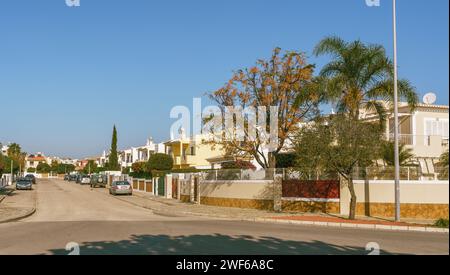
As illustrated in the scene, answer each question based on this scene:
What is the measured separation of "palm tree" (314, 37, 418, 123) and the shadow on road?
41.6 ft

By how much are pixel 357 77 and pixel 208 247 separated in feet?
50.5

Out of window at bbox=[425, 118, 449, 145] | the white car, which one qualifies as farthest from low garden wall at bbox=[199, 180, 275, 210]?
the white car

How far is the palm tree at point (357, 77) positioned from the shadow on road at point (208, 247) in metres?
12.7

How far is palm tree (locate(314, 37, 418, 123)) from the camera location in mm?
25359

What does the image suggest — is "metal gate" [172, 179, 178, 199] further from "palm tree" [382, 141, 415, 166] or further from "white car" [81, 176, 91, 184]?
"white car" [81, 176, 91, 184]

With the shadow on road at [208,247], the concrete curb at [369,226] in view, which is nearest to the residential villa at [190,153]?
the concrete curb at [369,226]

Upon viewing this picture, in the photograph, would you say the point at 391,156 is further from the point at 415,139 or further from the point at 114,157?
the point at 114,157

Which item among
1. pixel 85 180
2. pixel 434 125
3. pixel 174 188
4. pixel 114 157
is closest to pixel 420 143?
pixel 434 125

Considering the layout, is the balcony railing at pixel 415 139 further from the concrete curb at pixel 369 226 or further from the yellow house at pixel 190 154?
the yellow house at pixel 190 154

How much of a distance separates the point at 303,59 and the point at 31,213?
1648cm

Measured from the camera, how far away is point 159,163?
62.8 meters

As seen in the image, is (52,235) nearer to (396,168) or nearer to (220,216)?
(220,216)

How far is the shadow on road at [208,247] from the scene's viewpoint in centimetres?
1230
